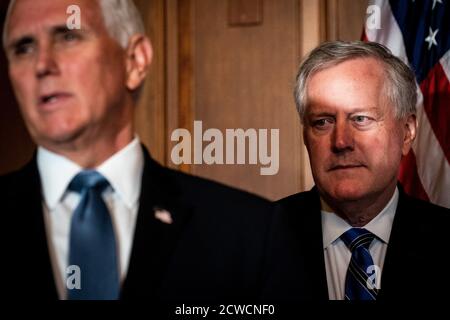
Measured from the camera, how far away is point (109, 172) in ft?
4.48

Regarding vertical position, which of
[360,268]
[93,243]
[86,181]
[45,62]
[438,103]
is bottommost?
[360,268]

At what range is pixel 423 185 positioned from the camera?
1611 mm

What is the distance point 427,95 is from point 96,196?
0.80m

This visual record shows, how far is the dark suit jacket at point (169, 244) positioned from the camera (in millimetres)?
1357

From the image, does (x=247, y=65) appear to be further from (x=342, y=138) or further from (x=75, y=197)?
(x=75, y=197)

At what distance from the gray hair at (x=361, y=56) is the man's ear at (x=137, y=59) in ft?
1.12

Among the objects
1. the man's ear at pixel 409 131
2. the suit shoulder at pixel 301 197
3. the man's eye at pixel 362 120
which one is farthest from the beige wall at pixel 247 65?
the man's ear at pixel 409 131

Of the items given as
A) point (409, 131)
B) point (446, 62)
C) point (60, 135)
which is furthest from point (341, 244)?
point (60, 135)

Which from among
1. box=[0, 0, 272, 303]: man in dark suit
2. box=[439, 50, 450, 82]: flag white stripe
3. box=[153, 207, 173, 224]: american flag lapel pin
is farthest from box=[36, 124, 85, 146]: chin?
box=[439, 50, 450, 82]: flag white stripe

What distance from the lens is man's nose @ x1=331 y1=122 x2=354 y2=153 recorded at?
1.46 m

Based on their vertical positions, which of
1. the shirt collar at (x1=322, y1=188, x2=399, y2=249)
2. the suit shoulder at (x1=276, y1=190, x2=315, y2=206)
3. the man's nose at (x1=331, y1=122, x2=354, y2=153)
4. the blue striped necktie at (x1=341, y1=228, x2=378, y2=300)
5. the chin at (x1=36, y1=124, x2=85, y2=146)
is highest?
the chin at (x1=36, y1=124, x2=85, y2=146)

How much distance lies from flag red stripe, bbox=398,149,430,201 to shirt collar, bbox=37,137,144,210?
2.05ft

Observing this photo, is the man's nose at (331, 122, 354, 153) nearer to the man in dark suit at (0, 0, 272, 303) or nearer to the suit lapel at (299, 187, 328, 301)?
the suit lapel at (299, 187, 328, 301)
